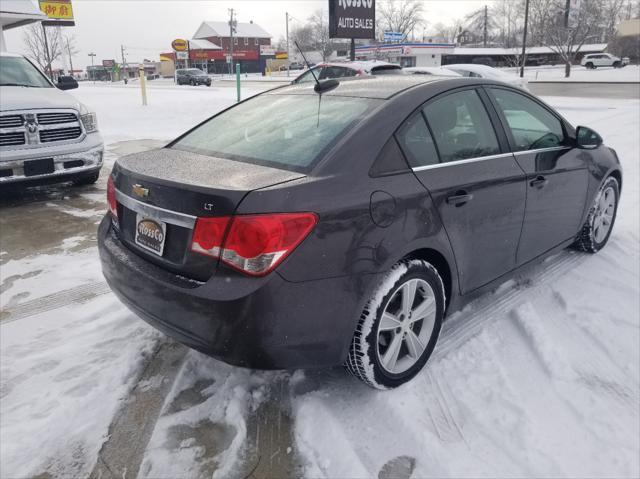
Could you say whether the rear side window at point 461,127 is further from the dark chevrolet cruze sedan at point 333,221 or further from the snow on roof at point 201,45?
the snow on roof at point 201,45

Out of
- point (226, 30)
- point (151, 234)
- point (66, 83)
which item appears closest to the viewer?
point (151, 234)

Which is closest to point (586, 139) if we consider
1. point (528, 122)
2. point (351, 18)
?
point (528, 122)

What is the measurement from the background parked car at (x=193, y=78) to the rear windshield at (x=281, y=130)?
41607 millimetres

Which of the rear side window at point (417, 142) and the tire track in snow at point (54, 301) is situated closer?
the rear side window at point (417, 142)

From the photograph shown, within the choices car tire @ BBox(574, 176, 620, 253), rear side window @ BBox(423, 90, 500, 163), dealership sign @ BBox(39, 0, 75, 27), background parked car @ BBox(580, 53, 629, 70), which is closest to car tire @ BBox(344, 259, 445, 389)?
rear side window @ BBox(423, 90, 500, 163)

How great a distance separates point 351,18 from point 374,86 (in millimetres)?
15171

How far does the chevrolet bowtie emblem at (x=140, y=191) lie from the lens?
97.7 inches

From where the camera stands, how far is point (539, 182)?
3.41 m

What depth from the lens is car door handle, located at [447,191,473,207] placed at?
2.74 m

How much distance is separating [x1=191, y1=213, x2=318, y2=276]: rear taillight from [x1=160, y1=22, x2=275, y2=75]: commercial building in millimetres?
90269

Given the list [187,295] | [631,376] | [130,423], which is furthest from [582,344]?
[130,423]

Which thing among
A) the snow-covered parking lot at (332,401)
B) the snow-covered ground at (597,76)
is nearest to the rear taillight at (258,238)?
the snow-covered parking lot at (332,401)

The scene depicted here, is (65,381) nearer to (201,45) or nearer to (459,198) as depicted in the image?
(459,198)

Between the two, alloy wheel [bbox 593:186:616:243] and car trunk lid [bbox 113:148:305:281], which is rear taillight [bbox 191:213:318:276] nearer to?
car trunk lid [bbox 113:148:305:281]
